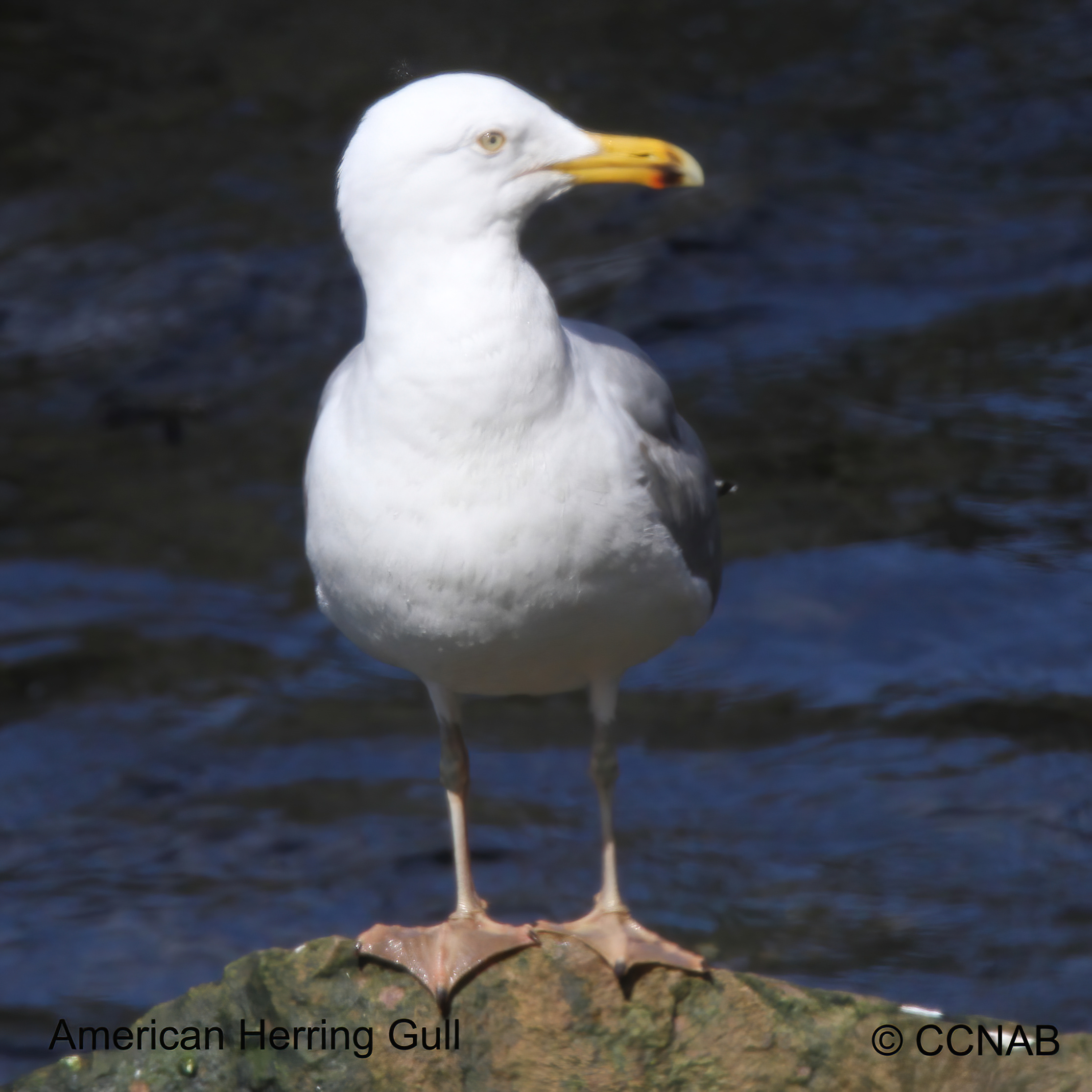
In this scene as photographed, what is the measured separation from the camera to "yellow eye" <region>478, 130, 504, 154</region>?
4031 mm

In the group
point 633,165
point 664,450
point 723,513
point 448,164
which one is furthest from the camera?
point 723,513

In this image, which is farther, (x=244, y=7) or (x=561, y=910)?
Result: (x=244, y=7)

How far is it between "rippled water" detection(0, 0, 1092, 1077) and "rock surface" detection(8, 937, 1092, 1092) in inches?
79.5

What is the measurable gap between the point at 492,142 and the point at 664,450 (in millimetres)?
1155

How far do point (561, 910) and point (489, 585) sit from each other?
3.05m

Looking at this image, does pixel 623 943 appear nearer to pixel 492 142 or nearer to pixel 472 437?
pixel 472 437

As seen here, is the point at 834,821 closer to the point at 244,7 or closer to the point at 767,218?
the point at 767,218

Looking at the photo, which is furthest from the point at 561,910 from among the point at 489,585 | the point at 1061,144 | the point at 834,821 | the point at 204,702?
the point at 1061,144

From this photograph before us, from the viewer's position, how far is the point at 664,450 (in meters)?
4.84

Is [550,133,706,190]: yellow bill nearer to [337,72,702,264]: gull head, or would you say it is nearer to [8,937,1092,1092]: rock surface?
[337,72,702,264]: gull head

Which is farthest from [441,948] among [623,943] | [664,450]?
[664,450]

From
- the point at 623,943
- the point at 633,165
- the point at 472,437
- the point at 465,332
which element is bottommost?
the point at 623,943

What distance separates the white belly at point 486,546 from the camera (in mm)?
4062

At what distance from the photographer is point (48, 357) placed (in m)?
10.8
